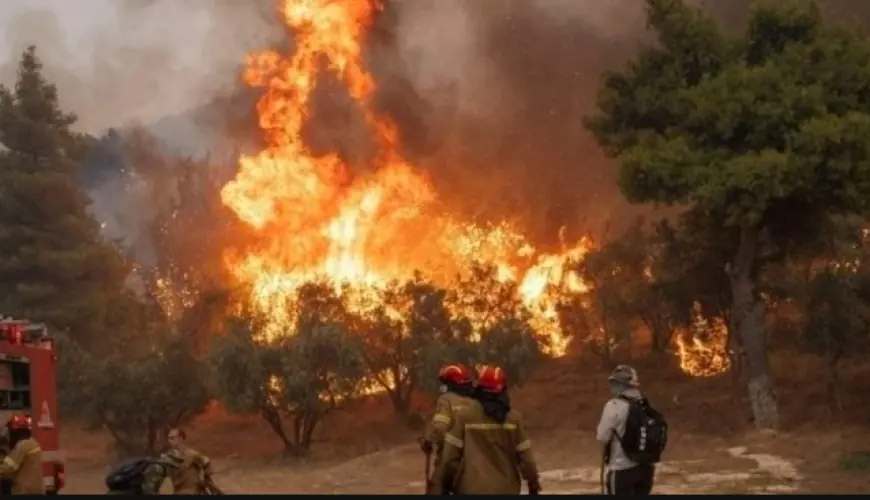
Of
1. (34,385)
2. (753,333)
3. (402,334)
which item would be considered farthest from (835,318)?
(34,385)

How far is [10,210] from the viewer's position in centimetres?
4041

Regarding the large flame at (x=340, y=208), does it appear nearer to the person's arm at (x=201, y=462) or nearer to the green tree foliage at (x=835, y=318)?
the green tree foliage at (x=835, y=318)

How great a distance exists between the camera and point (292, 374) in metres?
30.0

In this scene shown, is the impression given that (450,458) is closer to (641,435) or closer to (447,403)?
(447,403)

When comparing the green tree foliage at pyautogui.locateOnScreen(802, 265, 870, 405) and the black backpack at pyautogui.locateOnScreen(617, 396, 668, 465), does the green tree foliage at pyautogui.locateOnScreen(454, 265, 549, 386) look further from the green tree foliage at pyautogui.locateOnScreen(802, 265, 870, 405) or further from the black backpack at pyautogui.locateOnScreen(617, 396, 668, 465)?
the black backpack at pyautogui.locateOnScreen(617, 396, 668, 465)

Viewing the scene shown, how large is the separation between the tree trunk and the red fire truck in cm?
1924

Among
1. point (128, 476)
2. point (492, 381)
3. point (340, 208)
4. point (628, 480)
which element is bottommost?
point (628, 480)

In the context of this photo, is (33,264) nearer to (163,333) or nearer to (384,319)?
(163,333)

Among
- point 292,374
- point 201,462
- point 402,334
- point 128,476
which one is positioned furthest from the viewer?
point 402,334

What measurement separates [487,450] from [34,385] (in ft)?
25.2

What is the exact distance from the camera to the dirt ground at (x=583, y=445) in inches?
875

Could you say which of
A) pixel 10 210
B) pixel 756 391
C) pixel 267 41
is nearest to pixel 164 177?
pixel 267 41

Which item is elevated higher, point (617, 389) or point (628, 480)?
point (617, 389)

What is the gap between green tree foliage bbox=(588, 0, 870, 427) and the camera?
25.9 m
